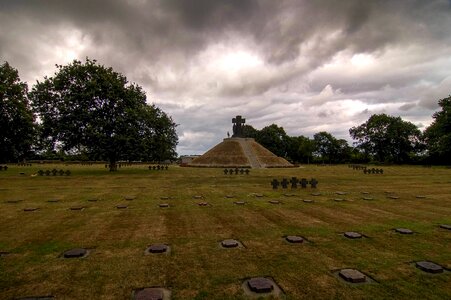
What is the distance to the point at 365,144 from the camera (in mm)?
97062

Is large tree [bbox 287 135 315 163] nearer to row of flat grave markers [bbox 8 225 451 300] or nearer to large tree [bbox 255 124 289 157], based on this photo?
large tree [bbox 255 124 289 157]

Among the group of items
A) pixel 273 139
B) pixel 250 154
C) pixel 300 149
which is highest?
pixel 273 139

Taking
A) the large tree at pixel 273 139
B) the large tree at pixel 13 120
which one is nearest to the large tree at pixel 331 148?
the large tree at pixel 273 139

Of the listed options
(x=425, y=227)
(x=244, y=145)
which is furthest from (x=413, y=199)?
(x=244, y=145)

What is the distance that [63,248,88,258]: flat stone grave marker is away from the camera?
21.5ft

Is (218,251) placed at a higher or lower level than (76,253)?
lower

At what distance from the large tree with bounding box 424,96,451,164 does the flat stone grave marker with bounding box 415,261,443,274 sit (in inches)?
2002

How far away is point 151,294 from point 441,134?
63.7m

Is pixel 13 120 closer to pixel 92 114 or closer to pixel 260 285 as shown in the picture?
pixel 92 114

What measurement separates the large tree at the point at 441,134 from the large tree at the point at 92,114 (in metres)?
49.3

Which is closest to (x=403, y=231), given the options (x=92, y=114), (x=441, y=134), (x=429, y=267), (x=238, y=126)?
(x=429, y=267)

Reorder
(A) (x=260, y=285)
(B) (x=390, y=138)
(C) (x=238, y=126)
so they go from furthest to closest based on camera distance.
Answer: (B) (x=390, y=138) < (C) (x=238, y=126) < (A) (x=260, y=285)

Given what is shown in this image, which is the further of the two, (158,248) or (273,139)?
(273,139)

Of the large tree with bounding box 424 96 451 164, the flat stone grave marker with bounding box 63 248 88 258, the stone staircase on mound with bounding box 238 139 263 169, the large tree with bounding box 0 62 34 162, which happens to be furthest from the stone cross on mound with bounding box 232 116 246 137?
the flat stone grave marker with bounding box 63 248 88 258
